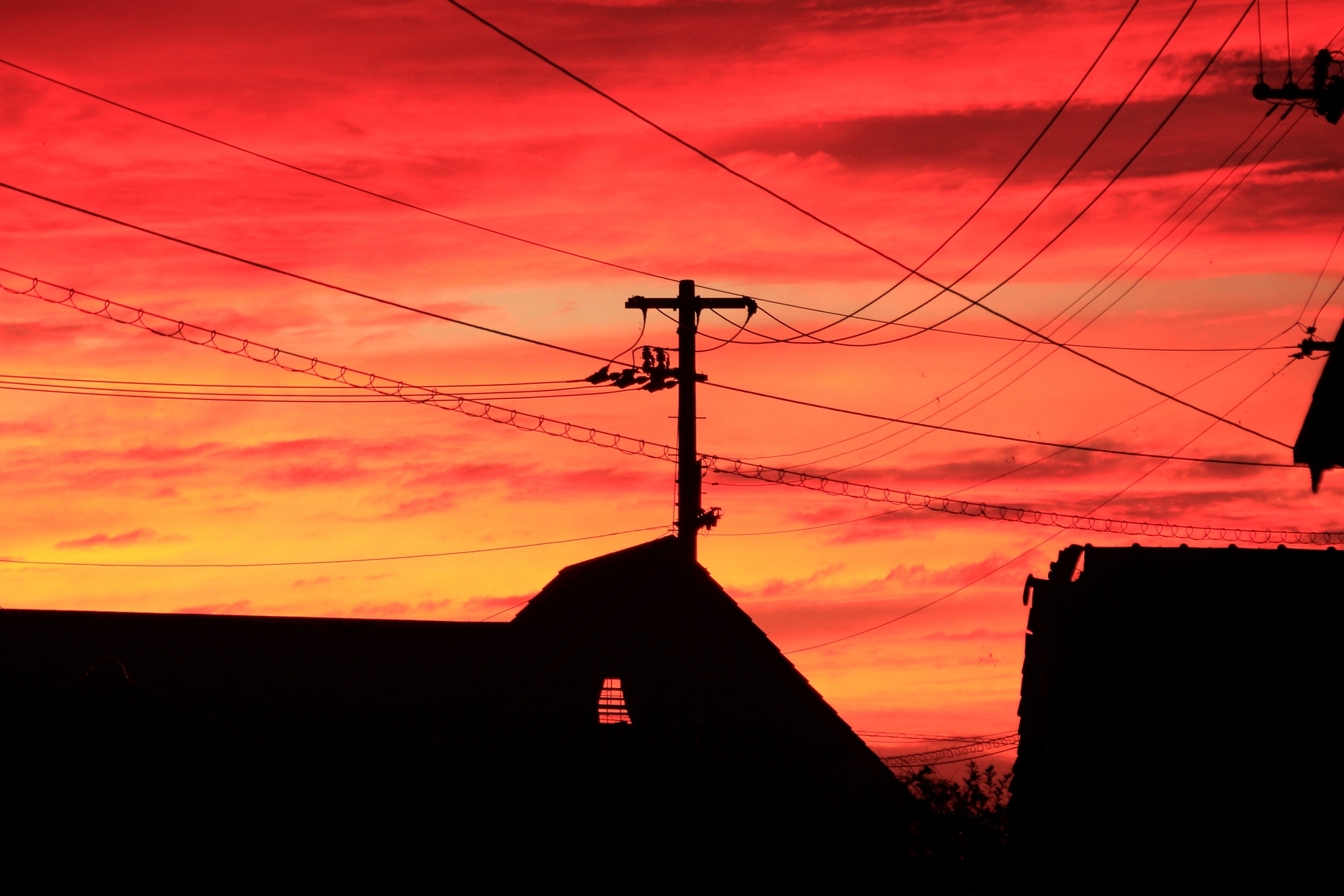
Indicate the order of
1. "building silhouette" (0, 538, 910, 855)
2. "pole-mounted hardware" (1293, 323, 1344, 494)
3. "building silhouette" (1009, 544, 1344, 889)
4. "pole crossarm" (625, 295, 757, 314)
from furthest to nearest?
"pole crossarm" (625, 295, 757, 314), "building silhouette" (0, 538, 910, 855), "pole-mounted hardware" (1293, 323, 1344, 494), "building silhouette" (1009, 544, 1344, 889)

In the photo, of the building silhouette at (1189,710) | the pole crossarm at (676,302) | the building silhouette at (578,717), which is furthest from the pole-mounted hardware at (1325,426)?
the pole crossarm at (676,302)

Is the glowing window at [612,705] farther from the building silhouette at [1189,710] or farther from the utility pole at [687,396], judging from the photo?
the building silhouette at [1189,710]

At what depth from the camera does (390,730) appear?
21.6 m

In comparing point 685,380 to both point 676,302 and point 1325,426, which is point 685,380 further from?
point 1325,426

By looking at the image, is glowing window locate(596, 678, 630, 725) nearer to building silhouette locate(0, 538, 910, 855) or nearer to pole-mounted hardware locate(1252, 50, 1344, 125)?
building silhouette locate(0, 538, 910, 855)

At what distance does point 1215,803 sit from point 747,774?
1311 centimetres

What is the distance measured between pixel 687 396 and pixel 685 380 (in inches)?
12.8

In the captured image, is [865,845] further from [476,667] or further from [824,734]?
[476,667]

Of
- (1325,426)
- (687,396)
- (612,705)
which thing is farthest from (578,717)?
(1325,426)

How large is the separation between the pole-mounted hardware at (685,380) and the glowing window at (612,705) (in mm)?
2523

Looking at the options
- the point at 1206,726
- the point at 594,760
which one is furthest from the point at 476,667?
the point at 1206,726

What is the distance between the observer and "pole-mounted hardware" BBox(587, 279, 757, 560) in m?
21.6

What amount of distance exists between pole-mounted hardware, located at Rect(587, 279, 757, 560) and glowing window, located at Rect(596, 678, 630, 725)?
Answer: 2523mm

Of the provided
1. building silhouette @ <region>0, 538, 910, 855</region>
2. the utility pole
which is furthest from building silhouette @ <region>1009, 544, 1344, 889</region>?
the utility pole
